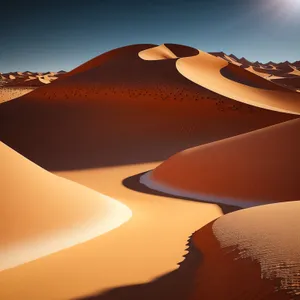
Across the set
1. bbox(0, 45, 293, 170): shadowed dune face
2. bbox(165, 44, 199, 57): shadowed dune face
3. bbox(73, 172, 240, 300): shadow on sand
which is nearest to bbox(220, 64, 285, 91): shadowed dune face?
bbox(165, 44, 199, 57): shadowed dune face

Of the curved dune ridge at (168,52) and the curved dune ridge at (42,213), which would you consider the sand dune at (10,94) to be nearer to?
the curved dune ridge at (168,52)

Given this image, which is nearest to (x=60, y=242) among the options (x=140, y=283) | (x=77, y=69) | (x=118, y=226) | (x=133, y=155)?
(x=118, y=226)

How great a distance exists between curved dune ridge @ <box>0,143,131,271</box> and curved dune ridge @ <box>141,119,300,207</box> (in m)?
3.13

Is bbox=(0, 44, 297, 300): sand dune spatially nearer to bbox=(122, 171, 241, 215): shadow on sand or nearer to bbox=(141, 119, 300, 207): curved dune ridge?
→ bbox=(122, 171, 241, 215): shadow on sand

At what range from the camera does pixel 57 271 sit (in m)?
5.03

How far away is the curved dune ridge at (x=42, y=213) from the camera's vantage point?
228 inches

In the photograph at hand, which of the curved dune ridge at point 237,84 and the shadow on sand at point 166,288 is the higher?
the curved dune ridge at point 237,84

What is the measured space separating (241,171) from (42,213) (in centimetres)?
595

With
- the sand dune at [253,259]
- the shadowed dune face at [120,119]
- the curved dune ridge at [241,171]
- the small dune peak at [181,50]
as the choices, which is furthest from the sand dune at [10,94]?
the sand dune at [253,259]

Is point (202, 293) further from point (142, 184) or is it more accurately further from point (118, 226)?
point (142, 184)

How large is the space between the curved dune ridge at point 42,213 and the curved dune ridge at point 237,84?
67.6 feet

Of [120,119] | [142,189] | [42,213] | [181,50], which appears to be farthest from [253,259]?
[181,50]

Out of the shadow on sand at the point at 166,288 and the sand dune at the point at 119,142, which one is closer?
the shadow on sand at the point at 166,288

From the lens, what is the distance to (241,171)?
10711 millimetres
